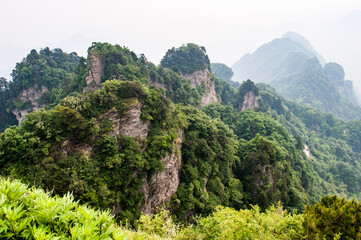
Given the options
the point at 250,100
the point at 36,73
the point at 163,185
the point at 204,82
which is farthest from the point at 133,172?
the point at 250,100

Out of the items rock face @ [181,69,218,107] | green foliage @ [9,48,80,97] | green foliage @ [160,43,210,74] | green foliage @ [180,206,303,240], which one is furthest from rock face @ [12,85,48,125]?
green foliage @ [180,206,303,240]

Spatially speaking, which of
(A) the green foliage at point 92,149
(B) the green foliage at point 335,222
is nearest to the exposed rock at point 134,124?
(A) the green foliage at point 92,149

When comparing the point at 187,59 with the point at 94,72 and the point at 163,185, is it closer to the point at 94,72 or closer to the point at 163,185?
the point at 94,72

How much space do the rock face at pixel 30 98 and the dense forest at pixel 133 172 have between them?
0.32 metres

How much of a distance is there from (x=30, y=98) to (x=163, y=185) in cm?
4466

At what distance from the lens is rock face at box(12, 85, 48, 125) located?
4503 cm

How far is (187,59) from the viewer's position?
7319 centimetres

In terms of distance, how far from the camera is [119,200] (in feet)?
58.7

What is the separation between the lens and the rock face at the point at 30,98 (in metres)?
45.0

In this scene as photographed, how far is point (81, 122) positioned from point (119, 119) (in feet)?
14.0

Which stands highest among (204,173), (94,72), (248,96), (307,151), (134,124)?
(248,96)

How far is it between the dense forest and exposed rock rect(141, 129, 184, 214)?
0.41ft

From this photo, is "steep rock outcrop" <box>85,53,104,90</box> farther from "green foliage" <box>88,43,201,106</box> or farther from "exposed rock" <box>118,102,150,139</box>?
"exposed rock" <box>118,102,150,139</box>

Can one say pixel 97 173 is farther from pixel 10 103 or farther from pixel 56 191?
pixel 10 103
